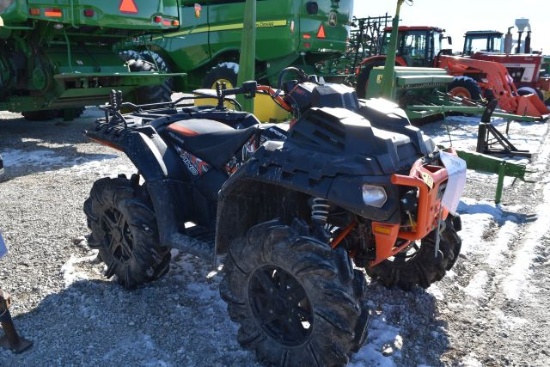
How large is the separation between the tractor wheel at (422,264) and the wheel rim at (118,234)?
1.54 metres

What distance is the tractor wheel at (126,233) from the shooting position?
311 centimetres

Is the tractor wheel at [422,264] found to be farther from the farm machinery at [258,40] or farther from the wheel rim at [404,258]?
the farm machinery at [258,40]

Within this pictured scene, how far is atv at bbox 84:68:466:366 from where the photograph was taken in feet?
7.34

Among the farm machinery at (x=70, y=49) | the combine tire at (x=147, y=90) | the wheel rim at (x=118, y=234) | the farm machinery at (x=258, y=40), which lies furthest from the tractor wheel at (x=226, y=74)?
the wheel rim at (x=118, y=234)

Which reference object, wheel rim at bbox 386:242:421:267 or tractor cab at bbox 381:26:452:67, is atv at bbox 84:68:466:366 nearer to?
wheel rim at bbox 386:242:421:267

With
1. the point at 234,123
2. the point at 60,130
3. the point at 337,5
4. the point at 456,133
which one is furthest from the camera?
the point at 337,5

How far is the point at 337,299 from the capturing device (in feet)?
7.20

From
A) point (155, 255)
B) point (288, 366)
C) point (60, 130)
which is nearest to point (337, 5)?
point (60, 130)

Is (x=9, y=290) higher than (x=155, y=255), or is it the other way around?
(x=155, y=255)

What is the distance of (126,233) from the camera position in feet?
10.8

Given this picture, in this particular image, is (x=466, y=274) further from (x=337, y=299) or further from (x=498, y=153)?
(x=498, y=153)

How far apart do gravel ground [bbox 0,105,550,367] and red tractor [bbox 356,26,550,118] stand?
759cm

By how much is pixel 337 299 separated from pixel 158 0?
6.58 m

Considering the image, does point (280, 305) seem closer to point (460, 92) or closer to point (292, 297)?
point (292, 297)
